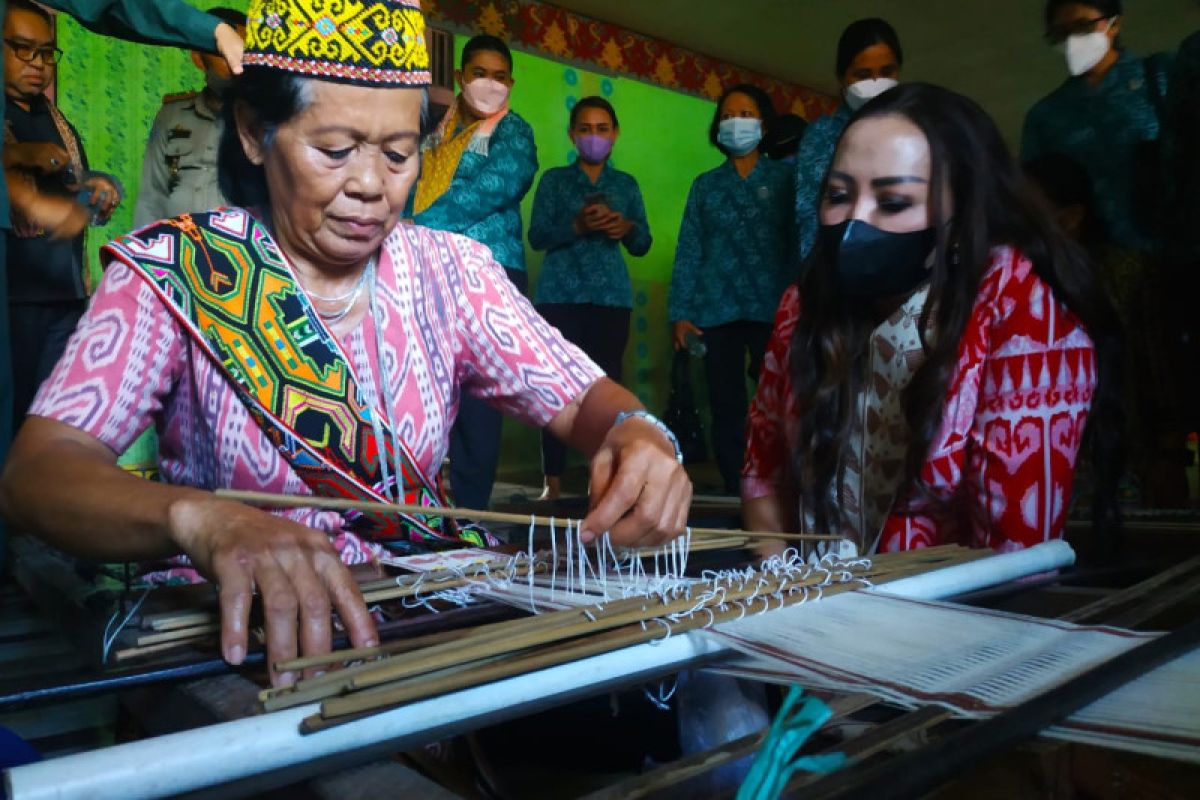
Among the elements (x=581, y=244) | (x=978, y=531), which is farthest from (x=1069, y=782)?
(x=581, y=244)

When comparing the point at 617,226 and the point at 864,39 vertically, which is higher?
the point at 864,39

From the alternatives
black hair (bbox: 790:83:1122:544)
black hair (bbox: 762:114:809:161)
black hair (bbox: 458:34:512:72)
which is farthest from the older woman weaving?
black hair (bbox: 762:114:809:161)

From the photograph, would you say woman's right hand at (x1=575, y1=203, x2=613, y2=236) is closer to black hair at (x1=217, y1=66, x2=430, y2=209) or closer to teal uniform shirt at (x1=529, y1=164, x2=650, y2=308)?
teal uniform shirt at (x1=529, y1=164, x2=650, y2=308)

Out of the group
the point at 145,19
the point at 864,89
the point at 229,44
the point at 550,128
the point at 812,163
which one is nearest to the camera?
the point at 229,44

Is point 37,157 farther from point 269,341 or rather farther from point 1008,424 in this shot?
point 1008,424

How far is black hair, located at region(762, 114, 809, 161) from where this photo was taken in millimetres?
4152

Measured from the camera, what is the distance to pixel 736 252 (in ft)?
13.1

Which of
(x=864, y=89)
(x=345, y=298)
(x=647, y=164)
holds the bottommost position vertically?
(x=345, y=298)

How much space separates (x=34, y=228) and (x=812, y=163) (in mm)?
2790

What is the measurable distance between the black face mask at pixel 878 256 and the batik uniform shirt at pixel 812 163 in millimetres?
1907

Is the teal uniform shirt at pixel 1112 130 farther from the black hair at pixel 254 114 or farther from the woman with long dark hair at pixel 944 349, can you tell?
the black hair at pixel 254 114

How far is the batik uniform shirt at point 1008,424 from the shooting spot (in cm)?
133

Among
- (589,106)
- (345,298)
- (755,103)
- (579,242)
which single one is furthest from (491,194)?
(345,298)

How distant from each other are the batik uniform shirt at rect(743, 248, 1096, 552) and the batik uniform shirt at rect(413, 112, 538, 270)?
2.48m
